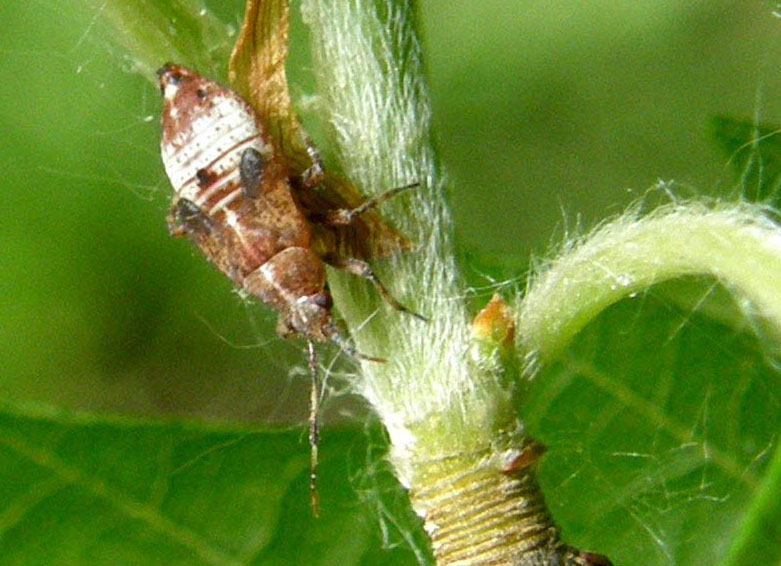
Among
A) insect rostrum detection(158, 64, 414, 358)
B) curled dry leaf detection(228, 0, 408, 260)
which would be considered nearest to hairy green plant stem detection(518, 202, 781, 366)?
curled dry leaf detection(228, 0, 408, 260)

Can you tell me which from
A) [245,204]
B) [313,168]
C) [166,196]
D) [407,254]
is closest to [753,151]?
[407,254]

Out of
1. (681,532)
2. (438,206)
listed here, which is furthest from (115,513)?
(681,532)

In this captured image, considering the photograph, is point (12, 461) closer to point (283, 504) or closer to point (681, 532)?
point (283, 504)

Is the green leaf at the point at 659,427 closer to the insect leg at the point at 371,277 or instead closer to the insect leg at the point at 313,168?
the insect leg at the point at 371,277

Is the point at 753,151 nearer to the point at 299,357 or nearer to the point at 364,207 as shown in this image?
the point at 364,207

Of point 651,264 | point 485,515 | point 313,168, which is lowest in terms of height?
point 485,515
